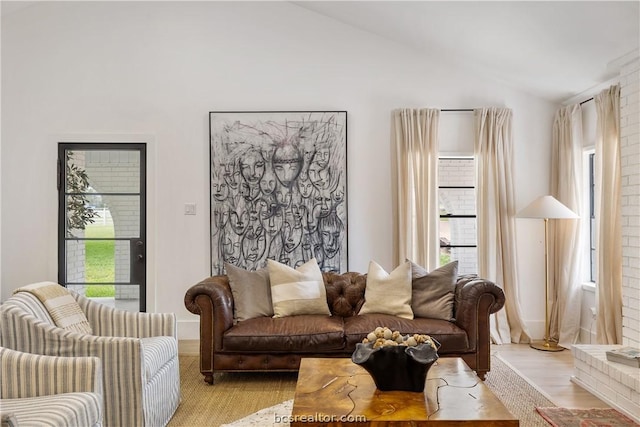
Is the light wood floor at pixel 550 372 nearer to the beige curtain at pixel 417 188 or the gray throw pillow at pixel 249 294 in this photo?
the beige curtain at pixel 417 188

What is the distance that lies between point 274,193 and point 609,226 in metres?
2.98

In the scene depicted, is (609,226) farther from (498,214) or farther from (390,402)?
(390,402)

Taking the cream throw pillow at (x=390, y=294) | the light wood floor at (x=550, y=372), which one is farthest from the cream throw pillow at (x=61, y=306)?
the light wood floor at (x=550, y=372)

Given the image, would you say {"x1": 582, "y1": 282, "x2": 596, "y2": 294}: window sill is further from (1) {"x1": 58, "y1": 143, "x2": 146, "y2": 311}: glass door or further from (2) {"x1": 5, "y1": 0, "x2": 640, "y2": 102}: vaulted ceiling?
(1) {"x1": 58, "y1": 143, "x2": 146, "y2": 311}: glass door

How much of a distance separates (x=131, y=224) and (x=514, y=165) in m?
3.90

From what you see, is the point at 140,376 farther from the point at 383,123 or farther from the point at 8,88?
the point at 8,88

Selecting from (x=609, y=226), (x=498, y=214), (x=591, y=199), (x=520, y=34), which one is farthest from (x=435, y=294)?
(x=520, y=34)

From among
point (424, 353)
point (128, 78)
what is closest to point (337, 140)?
point (128, 78)

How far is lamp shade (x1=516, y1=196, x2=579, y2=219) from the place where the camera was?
15.5ft

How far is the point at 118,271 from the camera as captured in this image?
526 cm

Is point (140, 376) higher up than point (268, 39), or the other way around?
point (268, 39)

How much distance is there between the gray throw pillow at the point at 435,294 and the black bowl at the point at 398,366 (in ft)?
5.42

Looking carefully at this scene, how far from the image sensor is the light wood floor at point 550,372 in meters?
3.49

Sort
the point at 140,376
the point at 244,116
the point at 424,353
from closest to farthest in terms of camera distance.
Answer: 1. the point at 424,353
2. the point at 140,376
3. the point at 244,116
